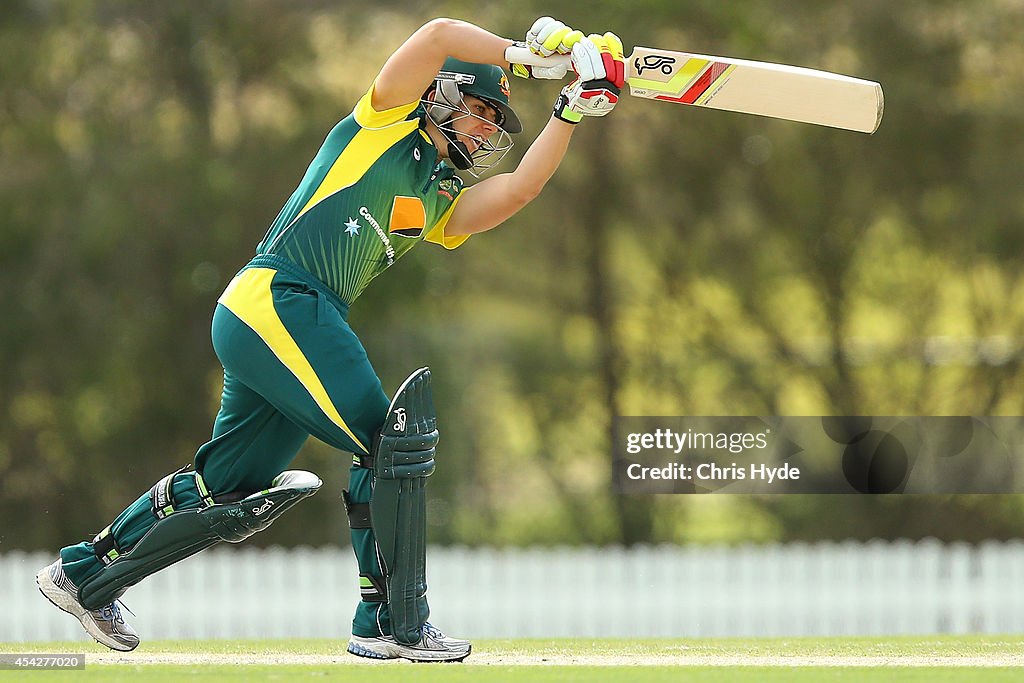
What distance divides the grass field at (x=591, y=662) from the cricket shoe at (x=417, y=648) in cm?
3

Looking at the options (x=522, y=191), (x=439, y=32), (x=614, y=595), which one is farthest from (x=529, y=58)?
(x=614, y=595)

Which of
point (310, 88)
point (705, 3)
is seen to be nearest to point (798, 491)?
point (705, 3)

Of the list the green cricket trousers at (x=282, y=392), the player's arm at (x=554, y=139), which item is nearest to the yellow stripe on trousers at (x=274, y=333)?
the green cricket trousers at (x=282, y=392)

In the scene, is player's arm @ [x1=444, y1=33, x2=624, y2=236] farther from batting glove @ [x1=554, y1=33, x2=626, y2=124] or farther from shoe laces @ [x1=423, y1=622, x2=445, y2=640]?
shoe laces @ [x1=423, y1=622, x2=445, y2=640]

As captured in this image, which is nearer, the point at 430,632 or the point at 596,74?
the point at 596,74

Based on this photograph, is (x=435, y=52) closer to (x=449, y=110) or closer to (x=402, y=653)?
(x=449, y=110)

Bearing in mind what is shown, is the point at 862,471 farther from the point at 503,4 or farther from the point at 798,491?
the point at 503,4

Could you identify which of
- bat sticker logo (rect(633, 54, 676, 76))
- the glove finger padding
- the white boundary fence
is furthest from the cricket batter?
the white boundary fence

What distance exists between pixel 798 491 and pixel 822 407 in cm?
48

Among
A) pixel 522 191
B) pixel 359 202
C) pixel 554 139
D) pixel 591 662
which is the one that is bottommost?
pixel 591 662

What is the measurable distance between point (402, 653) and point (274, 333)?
0.77 meters

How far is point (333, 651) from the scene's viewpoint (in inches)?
131

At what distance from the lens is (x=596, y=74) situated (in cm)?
270

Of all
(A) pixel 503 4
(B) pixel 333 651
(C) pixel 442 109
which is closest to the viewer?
(C) pixel 442 109
